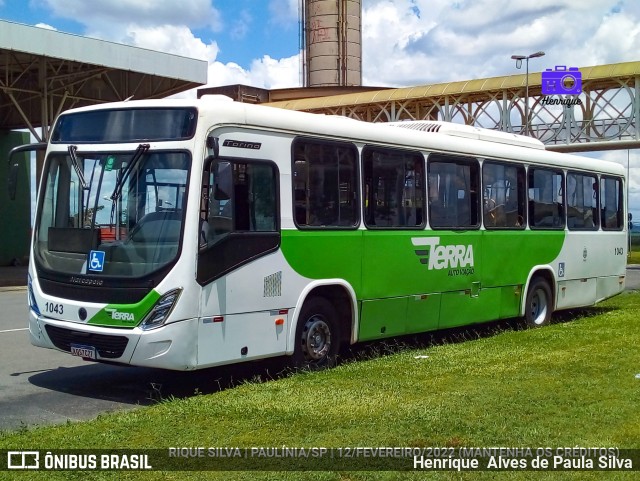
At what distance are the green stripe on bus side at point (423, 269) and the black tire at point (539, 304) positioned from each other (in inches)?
14.4

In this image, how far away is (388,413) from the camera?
299 inches

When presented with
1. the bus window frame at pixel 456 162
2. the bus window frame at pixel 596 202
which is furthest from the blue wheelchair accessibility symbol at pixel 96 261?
the bus window frame at pixel 596 202

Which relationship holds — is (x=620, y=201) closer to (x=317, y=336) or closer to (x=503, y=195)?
(x=503, y=195)

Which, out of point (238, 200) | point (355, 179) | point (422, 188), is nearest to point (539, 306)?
point (422, 188)

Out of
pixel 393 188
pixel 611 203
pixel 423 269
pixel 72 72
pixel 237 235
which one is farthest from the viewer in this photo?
pixel 72 72

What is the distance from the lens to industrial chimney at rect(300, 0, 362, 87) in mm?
70125

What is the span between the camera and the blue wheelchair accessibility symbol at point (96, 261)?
9.11 meters

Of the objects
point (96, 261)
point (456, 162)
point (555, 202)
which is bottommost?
point (96, 261)

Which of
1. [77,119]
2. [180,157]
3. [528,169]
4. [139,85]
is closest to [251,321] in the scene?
[180,157]

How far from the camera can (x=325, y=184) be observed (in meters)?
10.6

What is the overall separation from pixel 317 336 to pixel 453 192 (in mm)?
3672

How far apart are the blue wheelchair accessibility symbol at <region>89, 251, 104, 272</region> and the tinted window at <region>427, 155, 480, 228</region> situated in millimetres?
5004

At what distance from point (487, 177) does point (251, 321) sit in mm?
5652

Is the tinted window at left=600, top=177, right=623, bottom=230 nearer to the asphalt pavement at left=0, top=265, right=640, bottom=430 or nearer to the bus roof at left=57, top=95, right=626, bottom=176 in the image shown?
the bus roof at left=57, top=95, right=626, bottom=176
